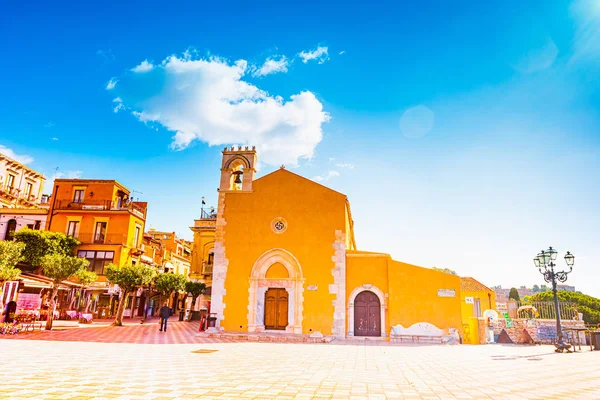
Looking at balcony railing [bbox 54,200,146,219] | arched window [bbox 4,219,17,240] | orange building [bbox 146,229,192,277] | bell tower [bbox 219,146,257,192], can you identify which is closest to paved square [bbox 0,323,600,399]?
bell tower [bbox 219,146,257,192]

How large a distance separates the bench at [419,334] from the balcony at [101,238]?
23350mm

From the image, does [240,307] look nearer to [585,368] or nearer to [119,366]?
[119,366]

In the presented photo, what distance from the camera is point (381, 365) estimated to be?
10.7 meters

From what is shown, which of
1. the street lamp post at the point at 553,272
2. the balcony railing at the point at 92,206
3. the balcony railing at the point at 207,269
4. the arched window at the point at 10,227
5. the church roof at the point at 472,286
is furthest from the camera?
the church roof at the point at 472,286

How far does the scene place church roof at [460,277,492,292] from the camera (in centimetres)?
3716

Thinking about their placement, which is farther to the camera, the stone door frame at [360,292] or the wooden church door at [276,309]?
the wooden church door at [276,309]

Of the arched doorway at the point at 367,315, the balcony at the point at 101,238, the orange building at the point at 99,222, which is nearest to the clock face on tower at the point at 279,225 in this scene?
the arched doorway at the point at 367,315

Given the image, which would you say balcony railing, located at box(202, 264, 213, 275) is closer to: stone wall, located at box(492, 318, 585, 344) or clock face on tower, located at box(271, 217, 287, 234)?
clock face on tower, located at box(271, 217, 287, 234)

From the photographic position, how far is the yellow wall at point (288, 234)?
20.7m

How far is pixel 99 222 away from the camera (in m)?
33.6

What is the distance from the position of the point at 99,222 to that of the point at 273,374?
29.7 m

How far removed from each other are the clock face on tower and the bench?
755 centimetres

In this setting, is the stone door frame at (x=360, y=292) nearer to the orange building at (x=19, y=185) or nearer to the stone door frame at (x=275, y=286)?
the stone door frame at (x=275, y=286)

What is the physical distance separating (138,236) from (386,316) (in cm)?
2455
